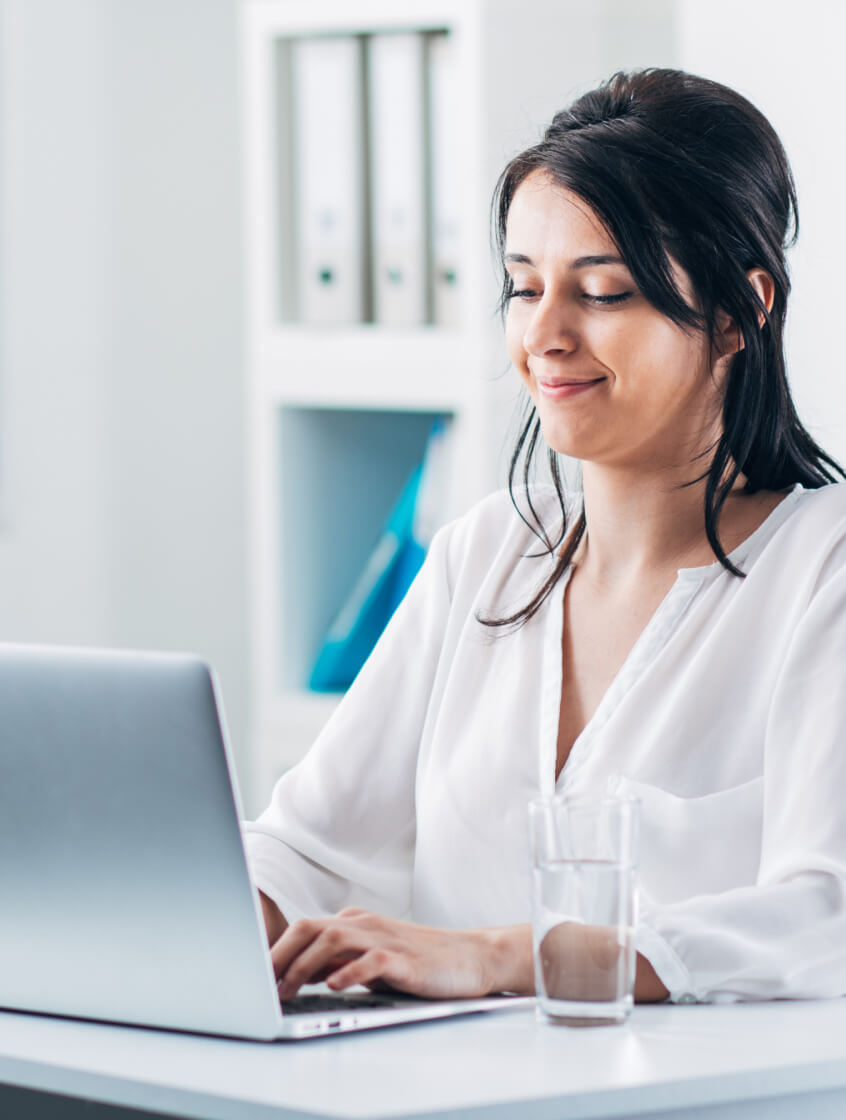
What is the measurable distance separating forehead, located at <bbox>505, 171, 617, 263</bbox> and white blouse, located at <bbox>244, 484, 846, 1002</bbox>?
0.27 meters

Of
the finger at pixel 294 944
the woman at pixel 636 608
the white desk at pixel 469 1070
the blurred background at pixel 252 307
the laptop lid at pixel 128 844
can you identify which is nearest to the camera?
the white desk at pixel 469 1070

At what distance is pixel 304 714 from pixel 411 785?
107 centimetres

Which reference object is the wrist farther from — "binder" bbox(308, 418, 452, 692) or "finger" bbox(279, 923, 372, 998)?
"binder" bbox(308, 418, 452, 692)

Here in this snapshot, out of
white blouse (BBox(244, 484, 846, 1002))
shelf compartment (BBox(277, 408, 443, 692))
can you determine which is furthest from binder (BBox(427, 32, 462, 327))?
white blouse (BBox(244, 484, 846, 1002))

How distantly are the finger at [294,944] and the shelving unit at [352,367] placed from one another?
4.36ft

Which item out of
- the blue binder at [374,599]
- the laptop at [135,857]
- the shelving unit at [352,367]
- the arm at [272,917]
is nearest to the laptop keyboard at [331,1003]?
the laptop at [135,857]

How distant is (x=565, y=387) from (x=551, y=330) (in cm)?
5

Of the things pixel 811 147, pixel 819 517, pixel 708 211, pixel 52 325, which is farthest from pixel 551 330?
pixel 52 325

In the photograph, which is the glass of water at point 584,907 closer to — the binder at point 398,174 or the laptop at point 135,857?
the laptop at point 135,857

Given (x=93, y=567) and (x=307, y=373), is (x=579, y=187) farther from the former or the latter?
(x=93, y=567)

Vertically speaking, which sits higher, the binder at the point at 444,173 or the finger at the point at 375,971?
the binder at the point at 444,173

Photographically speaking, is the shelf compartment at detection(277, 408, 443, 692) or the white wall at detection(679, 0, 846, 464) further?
the shelf compartment at detection(277, 408, 443, 692)

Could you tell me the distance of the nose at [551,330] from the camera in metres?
1.33

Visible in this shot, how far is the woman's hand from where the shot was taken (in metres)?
1.02
